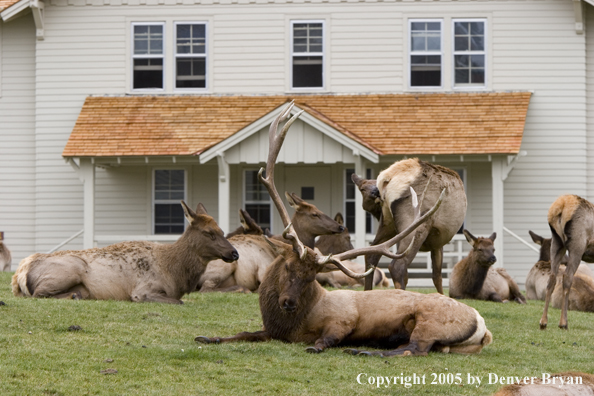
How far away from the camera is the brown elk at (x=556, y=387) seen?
5691 mm

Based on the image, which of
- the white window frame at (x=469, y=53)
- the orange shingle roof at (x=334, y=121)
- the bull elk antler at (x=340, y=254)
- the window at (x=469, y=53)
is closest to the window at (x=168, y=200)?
the orange shingle roof at (x=334, y=121)

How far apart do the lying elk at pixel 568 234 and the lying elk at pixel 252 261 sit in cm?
446

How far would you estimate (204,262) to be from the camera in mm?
12305

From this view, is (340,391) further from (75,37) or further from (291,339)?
(75,37)

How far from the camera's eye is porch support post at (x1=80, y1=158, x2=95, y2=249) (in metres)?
21.9

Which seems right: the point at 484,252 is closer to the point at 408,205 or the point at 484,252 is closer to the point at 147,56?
the point at 408,205

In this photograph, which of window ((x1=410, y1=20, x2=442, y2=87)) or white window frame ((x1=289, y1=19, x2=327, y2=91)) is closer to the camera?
window ((x1=410, y1=20, x2=442, y2=87))

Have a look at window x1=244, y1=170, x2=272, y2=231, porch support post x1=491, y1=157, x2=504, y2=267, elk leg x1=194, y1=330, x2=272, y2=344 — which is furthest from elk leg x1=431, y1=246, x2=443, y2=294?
window x1=244, y1=170, x2=272, y2=231

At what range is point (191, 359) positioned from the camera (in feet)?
25.9

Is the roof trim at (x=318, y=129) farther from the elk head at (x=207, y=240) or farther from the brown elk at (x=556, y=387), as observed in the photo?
the brown elk at (x=556, y=387)

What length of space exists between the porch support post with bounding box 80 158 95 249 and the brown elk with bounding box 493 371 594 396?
675 inches

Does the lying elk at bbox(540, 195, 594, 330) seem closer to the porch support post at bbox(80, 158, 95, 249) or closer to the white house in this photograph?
the white house

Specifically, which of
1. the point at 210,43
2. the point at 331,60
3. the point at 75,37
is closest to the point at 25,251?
the point at 75,37

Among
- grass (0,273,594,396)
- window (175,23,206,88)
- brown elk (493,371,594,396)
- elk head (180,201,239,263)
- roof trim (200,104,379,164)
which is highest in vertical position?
window (175,23,206,88)
